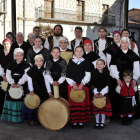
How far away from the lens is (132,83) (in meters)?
4.10

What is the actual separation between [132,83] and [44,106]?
1.76 meters

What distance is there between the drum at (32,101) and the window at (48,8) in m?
16.7

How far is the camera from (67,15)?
67.4 feet

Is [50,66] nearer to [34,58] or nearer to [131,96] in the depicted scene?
[34,58]

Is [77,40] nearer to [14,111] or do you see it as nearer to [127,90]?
[127,90]

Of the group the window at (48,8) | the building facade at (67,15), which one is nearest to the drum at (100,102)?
the building facade at (67,15)

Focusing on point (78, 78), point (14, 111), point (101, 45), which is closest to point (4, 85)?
point (14, 111)

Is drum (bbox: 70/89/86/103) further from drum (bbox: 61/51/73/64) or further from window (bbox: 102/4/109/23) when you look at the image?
window (bbox: 102/4/109/23)

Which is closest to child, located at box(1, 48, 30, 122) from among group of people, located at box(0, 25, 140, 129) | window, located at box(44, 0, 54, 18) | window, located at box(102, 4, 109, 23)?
group of people, located at box(0, 25, 140, 129)

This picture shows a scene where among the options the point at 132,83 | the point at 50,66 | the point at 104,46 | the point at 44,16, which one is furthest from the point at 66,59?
the point at 44,16

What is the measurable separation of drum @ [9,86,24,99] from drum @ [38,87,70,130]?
0.60 metres

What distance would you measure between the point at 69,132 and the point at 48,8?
1766 cm

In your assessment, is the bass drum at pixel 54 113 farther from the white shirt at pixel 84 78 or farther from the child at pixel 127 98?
the child at pixel 127 98

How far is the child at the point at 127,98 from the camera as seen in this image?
4070 mm
